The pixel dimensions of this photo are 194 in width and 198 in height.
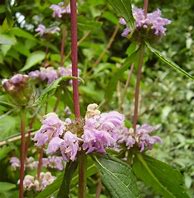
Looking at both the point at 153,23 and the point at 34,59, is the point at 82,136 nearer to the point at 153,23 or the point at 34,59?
the point at 153,23

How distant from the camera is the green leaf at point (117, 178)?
505 millimetres

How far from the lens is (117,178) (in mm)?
517

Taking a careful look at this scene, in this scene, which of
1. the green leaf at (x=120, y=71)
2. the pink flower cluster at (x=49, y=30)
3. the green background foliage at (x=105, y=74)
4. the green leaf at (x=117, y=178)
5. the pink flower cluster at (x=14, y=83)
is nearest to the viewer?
the green leaf at (x=117, y=178)

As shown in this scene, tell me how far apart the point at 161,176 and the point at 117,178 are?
22 cm

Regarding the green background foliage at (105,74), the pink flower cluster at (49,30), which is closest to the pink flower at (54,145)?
the green background foliage at (105,74)

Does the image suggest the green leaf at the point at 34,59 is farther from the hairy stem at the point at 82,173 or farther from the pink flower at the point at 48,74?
the hairy stem at the point at 82,173

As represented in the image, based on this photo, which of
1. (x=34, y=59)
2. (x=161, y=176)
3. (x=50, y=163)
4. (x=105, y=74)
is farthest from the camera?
(x=105, y=74)

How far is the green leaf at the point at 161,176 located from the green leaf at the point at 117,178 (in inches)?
7.5

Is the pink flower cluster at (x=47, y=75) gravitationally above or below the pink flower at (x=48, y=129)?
above

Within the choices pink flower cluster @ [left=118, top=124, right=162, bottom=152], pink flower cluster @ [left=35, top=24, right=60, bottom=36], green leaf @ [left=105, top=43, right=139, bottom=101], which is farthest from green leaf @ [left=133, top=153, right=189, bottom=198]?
A: pink flower cluster @ [left=35, top=24, right=60, bottom=36]

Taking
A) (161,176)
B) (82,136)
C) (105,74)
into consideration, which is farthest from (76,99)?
(105,74)

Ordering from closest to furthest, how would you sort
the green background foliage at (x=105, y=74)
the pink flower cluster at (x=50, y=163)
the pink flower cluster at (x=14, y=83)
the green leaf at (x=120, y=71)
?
the pink flower cluster at (x=14, y=83), the green leaf at (x=120, y=71), the pink flower cluster at (x=50, y=163), the green background foliage at (x=105, y=74)

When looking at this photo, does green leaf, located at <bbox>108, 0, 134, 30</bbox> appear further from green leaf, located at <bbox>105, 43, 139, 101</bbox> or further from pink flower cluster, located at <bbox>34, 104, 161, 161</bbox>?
green leaf, located at <bbox>105, 43, 139, 101</bbox>

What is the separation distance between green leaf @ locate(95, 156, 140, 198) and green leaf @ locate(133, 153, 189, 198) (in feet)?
0.62
